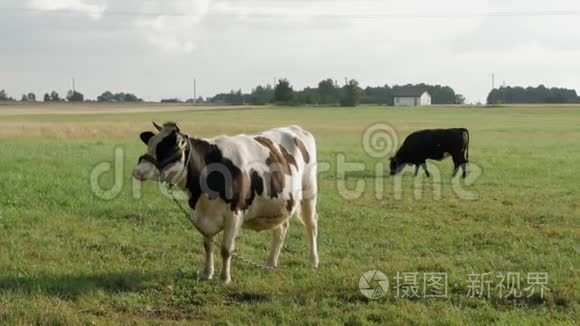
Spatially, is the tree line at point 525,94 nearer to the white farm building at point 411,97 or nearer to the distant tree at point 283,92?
the white farm building at point 411,97

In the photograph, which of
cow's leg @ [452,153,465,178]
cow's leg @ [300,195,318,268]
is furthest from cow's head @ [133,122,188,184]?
cow's leg @ [452,153,465,178]

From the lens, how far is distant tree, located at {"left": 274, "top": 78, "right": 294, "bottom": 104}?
114000 millimetres

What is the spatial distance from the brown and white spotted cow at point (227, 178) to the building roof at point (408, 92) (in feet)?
430

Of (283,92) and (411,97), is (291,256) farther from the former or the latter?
(411,97)

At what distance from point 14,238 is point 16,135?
1176 inches

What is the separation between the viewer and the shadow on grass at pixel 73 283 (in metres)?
6.79

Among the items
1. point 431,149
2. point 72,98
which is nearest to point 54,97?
point 72,98

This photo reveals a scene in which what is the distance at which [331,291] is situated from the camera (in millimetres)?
6840

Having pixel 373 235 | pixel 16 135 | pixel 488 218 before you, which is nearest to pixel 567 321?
pixel 373 235

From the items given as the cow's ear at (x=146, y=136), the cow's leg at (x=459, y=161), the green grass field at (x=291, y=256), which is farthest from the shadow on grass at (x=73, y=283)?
the cow's leg at (x=459, y=161)

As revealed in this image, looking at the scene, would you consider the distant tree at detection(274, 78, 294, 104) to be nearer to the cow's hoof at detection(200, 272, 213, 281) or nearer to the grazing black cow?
the grazing black cow

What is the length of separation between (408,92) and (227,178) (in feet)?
444

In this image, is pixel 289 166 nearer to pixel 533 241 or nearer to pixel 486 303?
pixel 486 303

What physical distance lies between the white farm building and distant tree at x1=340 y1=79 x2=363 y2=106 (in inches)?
740
